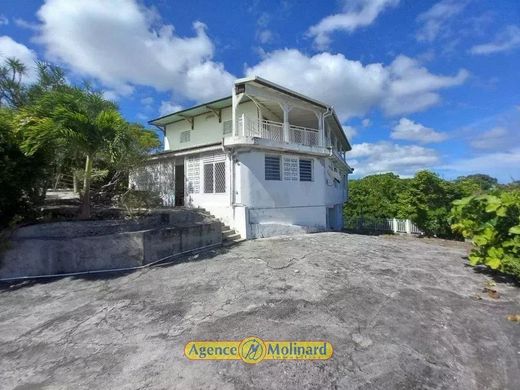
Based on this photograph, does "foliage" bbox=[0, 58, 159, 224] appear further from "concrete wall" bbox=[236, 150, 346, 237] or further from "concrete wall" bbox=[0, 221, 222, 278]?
"concrete wall" bbox=[236, 150, 346, 237]

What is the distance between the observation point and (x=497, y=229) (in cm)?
667

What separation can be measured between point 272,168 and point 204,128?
256 inches

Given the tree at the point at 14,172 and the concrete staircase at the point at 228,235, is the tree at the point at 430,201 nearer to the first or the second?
the concrete staircase at the point at 228,235

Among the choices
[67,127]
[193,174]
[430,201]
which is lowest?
[430,201]

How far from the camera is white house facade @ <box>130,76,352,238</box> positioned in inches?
450

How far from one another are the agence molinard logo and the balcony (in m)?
9.37

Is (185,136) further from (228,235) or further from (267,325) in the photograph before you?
(267,325)

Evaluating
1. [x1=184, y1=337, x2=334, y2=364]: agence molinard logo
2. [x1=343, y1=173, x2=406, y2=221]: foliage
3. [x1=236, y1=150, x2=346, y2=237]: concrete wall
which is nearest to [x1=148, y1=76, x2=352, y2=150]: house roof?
[x1=236, y1=150, x2=346, y2=237]: concrete wall

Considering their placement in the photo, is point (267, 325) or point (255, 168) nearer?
point (267, 325)

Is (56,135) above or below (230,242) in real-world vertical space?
above

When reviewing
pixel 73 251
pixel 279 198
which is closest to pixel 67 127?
pixel 73 251

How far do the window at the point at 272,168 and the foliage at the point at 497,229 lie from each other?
22.8ft

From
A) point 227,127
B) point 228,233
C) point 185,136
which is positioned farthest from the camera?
point 185,136

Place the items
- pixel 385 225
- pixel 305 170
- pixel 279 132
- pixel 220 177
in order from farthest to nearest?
pixel 385 225, pixel 279 132, pixel 305 170, pixel 220 177
